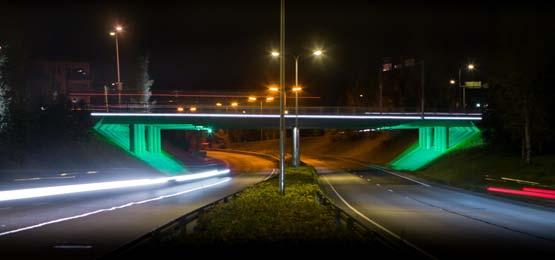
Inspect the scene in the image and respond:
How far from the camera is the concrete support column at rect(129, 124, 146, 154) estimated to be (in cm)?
7019

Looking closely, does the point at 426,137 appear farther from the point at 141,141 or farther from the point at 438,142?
the point at 141,141

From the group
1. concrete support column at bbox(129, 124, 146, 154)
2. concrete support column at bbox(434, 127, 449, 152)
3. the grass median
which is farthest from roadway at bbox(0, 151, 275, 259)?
concrete support column at bbox(434, 127, 449, 152)

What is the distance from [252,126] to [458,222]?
51.6m

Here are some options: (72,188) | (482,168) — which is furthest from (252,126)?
(72,188)

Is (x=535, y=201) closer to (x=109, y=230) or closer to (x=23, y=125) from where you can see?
(x=109, y=230)

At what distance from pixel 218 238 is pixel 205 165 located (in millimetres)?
79689

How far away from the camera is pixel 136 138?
2788 inches

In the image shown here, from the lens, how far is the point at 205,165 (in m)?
91.9

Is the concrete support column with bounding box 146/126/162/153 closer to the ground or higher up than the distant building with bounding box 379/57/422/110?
closer to the ground

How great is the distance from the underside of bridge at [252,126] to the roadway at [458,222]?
33.6m

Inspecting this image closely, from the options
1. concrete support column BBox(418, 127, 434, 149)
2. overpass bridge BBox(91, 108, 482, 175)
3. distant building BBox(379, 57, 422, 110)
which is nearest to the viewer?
overpass bridge BBox(91, 108, 482, 175)

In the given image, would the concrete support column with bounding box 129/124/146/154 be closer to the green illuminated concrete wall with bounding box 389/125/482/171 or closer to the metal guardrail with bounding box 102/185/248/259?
the green illuminated concrete wall with bounding box 389/125/482/171

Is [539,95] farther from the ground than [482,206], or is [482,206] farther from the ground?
[539,95]

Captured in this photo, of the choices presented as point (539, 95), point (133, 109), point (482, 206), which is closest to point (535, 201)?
point (482, 206)
